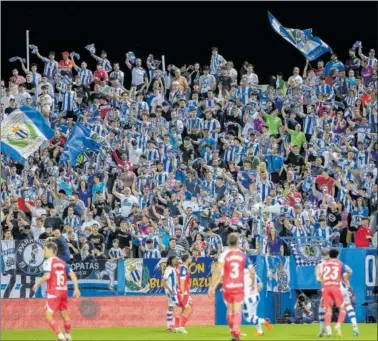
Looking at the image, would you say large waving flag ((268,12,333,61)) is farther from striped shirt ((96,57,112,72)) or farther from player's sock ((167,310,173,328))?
player's sock ((167,310,173,328))

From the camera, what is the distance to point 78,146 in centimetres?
3356

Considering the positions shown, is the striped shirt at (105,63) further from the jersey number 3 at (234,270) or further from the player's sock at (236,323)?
the player's sock at (236,323)

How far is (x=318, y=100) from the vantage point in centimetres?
3528

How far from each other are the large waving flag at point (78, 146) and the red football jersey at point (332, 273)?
42.2ft

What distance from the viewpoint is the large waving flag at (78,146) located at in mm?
33500

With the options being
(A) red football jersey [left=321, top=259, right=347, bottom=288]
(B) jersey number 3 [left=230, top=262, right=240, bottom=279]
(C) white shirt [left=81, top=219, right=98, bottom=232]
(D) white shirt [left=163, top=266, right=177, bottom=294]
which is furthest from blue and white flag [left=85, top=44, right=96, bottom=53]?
(B) jersey number 3 [left=230, top=262, right=240, bottom=279]

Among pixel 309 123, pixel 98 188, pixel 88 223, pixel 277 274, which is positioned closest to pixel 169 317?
pixel 277 274

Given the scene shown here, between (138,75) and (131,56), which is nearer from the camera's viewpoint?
(138,75)

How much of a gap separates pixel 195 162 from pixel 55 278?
1205 centimetres

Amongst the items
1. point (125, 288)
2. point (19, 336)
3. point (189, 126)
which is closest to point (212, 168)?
point (189, 126)

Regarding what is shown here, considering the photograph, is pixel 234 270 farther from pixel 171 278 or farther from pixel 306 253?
pixel 306 253

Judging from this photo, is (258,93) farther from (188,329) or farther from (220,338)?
(220,338)

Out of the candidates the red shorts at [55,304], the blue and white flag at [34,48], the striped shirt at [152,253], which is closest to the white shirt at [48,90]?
the blue and white flag at [34,48]

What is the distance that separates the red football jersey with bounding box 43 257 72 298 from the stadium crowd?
17.8 ft
